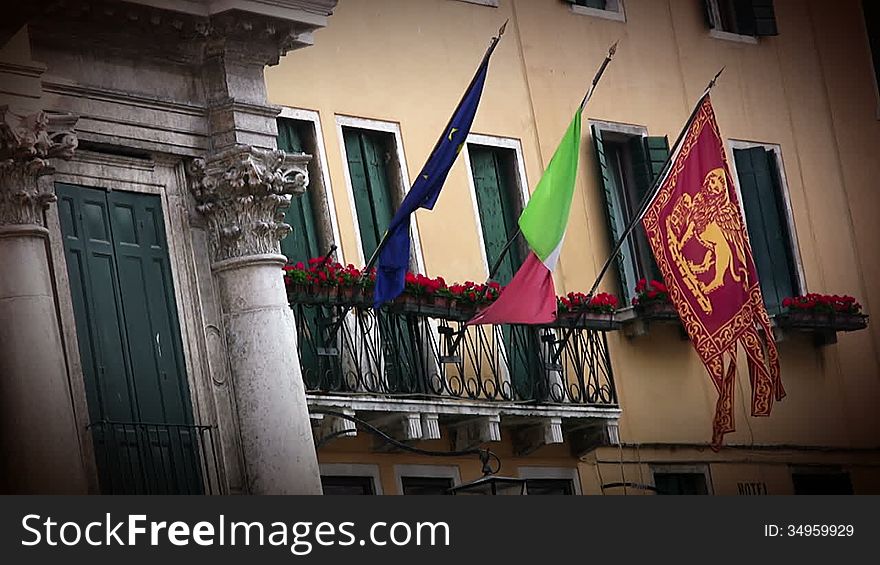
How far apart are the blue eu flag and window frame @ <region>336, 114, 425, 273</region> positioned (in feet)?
8.05

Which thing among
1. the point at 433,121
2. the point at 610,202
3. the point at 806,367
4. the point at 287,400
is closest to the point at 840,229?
the point at 806,367

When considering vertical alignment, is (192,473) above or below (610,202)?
below

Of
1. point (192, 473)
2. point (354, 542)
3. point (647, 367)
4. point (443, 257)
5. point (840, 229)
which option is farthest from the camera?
point (840, 229)

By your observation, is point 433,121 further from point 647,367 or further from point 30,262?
point 30,262

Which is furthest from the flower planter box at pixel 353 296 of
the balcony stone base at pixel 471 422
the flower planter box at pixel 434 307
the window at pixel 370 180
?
the window at pixel 370 180

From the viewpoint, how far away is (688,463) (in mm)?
25297

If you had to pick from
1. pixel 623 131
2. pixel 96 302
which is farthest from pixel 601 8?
pixel 96 302

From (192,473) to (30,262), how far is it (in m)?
2.02

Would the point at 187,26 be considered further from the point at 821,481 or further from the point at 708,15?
the point at 821,481

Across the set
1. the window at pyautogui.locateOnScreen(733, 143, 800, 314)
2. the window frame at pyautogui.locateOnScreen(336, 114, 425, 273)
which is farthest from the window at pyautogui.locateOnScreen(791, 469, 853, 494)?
the window frame at pyautogui.locateOnScreen(336, 114, 425, 273)

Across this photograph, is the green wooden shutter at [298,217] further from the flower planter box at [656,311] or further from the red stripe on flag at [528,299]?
the flower planter box at [656,311]

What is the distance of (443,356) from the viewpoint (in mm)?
22469

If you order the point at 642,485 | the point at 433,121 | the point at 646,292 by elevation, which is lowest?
the point at 642,485

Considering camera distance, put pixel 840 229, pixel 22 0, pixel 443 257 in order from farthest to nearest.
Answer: pixel 840 229
pixel 443 257
pixel 22 0
